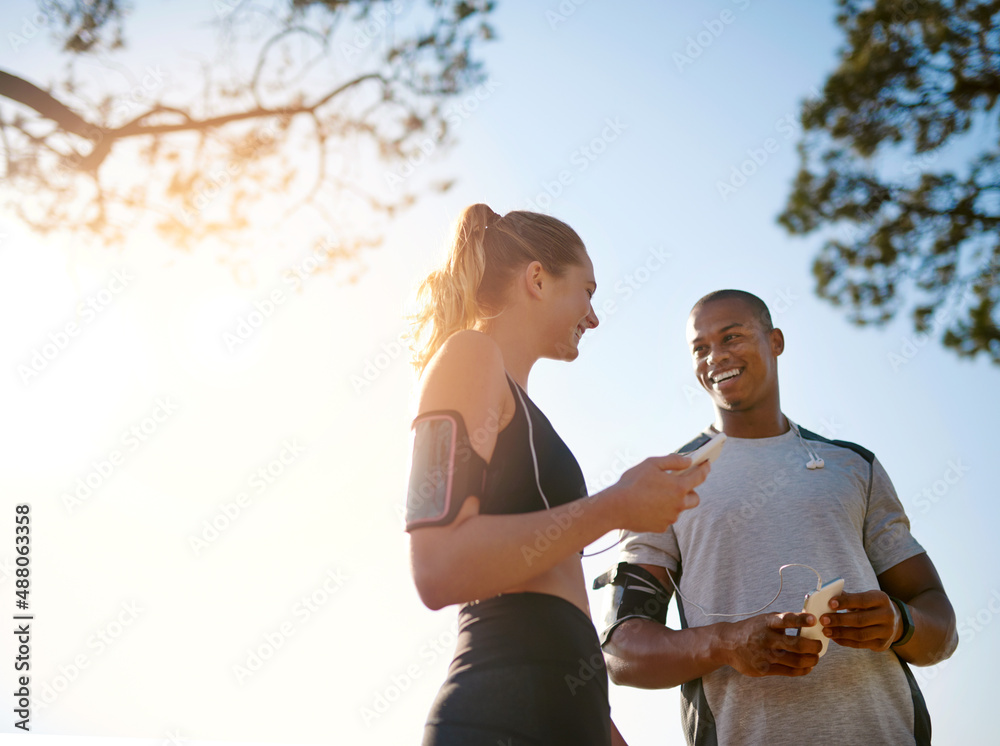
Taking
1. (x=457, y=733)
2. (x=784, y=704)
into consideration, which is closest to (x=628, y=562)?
(x=784, y=704)

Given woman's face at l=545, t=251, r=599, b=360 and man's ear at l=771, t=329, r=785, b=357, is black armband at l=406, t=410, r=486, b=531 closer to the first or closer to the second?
woman's face at l=545, t=251, r=599, b=360

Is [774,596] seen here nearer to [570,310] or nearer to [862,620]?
[862,620]

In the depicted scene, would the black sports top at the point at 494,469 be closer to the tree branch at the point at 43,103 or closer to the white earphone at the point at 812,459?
the white earphone at the point at 812,459

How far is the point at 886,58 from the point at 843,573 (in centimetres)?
268

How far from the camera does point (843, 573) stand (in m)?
2.15

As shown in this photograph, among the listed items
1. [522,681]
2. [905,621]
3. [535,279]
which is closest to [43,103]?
[535,279]

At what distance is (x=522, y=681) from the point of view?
121 cm

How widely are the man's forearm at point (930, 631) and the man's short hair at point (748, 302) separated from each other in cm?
99

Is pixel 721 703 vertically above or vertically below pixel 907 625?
below

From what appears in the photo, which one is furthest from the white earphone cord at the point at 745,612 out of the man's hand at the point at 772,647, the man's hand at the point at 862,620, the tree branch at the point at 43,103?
the tree branch at the point at 43,103

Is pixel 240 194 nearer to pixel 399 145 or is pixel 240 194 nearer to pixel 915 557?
pixel 399 145

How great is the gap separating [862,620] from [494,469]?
1109mm

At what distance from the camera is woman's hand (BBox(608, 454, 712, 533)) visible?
1.25 metres

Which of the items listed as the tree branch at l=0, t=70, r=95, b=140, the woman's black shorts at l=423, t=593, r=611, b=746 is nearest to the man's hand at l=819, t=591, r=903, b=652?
the woman's black shorts at l=423, t=593, r=611, b=746
